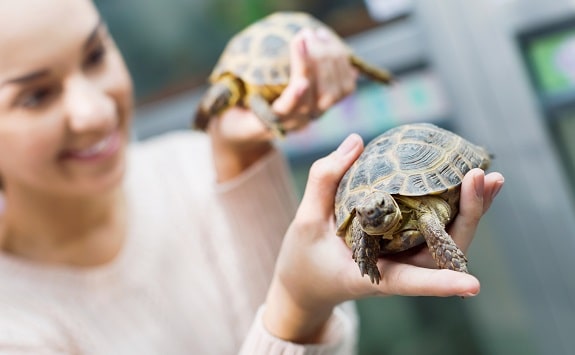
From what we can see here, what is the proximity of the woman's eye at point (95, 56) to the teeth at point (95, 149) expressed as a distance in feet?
0.32

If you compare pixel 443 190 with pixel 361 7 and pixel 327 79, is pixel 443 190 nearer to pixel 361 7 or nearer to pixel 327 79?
pixel 327 79

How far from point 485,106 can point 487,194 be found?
70 cm

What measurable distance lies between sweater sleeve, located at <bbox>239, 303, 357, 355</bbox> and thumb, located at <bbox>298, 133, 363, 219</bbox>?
163 millimetres

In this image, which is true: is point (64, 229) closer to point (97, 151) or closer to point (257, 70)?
point (97, 151)

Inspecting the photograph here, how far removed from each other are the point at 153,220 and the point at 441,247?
0.64 metres

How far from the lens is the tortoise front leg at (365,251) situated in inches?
17.1

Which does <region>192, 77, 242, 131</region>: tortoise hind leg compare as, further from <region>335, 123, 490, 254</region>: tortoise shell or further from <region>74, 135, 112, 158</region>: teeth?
<region>335, 123, 490, 254</region>: tortoise shell

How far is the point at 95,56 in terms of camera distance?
723 millimetres

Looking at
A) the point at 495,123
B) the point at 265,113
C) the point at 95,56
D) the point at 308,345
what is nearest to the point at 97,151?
the point at 95,56

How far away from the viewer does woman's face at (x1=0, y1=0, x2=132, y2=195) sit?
642 mm

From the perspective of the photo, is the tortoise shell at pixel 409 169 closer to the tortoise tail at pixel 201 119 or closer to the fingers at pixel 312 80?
the fingers at pixel 312 80

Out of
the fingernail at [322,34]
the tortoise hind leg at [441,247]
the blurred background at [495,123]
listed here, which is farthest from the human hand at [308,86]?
the tortoise hind leg at [441,247]

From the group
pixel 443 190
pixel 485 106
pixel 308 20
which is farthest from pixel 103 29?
pixel 485 106

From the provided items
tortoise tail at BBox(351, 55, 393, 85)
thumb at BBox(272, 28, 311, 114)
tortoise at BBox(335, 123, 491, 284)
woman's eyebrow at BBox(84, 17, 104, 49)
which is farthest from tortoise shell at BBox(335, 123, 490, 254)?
woman's eyebrow at BBox(84, 17, 104, 49)
